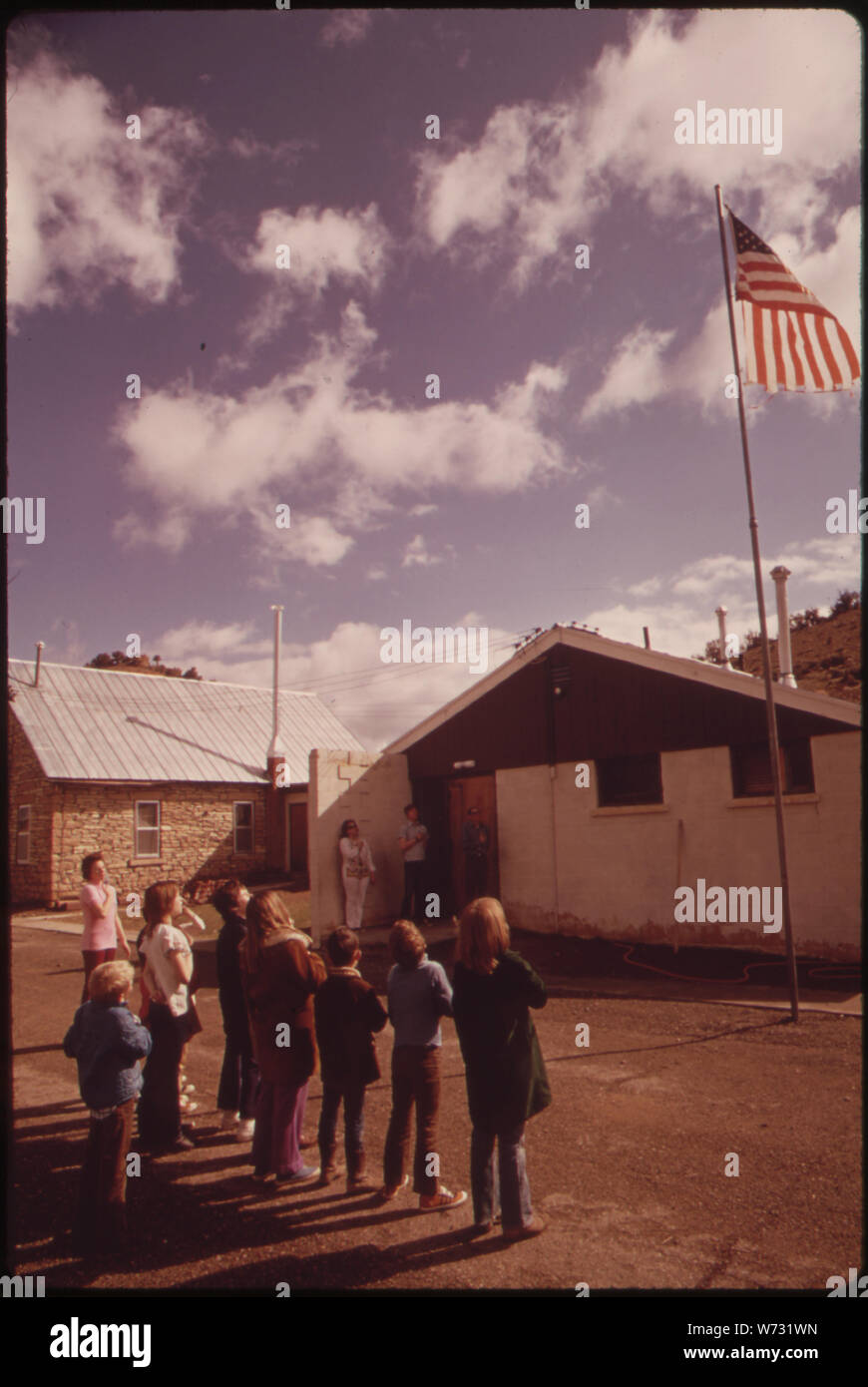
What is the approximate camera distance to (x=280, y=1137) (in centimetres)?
514

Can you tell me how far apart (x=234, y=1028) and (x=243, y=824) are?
2118 centimetres

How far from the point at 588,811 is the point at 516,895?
7.11 ft

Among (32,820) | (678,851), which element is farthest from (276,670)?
(678,851)

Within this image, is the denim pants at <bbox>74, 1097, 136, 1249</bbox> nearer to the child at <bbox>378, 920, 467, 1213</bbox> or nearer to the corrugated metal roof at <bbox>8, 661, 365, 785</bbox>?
the child at <bbox>378, 920, 467, 1213</bbox>

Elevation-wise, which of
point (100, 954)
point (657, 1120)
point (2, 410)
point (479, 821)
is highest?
point (2, 410)

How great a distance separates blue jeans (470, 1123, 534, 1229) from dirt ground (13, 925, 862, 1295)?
0.14 m

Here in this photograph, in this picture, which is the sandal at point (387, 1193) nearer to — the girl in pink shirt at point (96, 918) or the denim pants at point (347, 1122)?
the denim pants at point (347, 1122)

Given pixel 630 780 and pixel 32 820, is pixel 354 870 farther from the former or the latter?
pixel 32 820

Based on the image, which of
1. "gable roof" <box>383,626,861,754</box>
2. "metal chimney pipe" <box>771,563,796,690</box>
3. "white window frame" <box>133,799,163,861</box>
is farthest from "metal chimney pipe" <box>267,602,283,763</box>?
"metal chimney pipe" <box>771,563,796,690</box>

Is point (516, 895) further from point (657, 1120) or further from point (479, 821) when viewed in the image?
point (657, 1120)

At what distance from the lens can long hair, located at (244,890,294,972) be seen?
5230 mm

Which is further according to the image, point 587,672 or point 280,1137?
point 587,672
